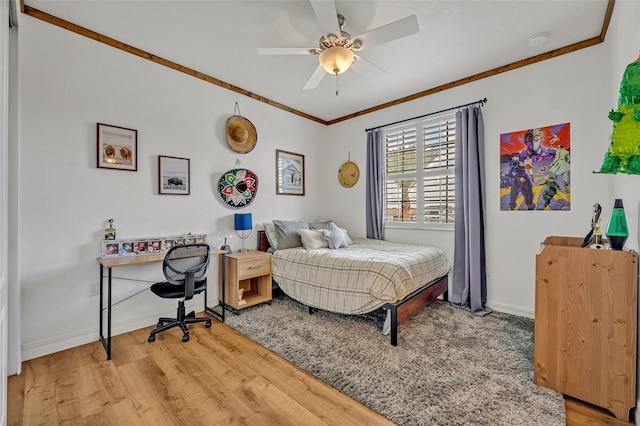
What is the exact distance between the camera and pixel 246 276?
126 inches

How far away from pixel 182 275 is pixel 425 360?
6.95 ft

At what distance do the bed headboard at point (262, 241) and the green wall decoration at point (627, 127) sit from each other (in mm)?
3307

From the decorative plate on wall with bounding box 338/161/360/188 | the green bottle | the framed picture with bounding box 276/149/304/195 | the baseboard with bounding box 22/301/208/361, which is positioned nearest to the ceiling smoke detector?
the decorative plate on wall with bounding box 338/161/360/188

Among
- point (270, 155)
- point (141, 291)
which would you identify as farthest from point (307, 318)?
point (270, 155)

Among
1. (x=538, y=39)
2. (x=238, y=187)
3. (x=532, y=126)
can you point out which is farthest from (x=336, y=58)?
(x=532, y=126)

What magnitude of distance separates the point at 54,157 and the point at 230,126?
1704mm

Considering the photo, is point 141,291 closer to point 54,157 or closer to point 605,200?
point 54,157

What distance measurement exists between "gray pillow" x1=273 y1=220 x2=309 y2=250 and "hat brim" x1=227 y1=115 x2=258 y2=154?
1026mm

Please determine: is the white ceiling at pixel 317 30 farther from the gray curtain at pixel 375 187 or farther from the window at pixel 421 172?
the gray curtain at pixel 375 187

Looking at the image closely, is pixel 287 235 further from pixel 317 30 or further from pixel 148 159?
pixel 317 30

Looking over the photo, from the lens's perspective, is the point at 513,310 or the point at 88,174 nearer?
the point at 88,174

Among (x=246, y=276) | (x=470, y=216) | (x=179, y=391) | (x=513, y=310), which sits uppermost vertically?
(x=470, y=216)

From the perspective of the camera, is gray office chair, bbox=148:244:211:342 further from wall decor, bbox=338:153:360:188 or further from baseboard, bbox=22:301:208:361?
wall decor, bbox=338:153:360:188

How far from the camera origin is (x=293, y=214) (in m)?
4.41
